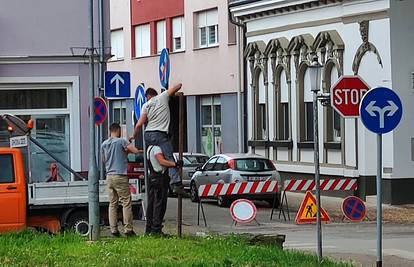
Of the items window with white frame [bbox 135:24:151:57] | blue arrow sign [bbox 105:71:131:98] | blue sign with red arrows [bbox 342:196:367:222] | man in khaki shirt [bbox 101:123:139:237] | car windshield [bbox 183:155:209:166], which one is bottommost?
blue sign with red arrows [bbox 342:196:367:222]

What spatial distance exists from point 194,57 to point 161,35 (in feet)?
11.7

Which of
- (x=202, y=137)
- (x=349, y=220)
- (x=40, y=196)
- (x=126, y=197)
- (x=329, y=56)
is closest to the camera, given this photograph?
(x=126, y=197)

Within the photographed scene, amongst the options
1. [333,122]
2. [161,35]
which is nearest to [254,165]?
[333,122]

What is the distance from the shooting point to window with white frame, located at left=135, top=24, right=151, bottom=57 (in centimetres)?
4534

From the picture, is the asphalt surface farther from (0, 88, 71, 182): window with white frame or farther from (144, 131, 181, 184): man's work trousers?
(0, 88, 71, 182): window with white frame

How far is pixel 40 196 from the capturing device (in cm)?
1769

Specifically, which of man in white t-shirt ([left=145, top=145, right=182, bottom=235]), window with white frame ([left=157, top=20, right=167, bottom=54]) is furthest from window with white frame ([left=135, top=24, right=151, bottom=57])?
man in white t-shirt ([left=145, top=145, right=182, bottom=235])

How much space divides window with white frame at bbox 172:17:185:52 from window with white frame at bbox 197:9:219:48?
1.42m

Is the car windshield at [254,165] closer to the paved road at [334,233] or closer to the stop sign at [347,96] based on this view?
the paved road at [334,233]

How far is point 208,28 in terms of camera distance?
40562 mm

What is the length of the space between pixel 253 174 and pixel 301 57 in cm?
677

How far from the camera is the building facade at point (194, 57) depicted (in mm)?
39000

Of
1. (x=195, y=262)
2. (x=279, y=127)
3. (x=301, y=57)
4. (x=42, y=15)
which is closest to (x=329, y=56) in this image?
(x=301, y=57)

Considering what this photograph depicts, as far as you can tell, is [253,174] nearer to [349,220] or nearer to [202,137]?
[349,220]
